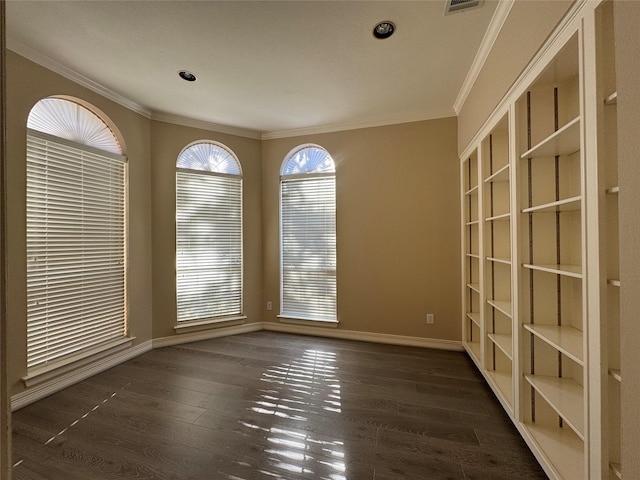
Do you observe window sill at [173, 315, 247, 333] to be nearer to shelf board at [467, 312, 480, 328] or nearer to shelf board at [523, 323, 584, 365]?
shelf board at [467, 312, 480, 328]

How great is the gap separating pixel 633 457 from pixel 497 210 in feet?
6.20

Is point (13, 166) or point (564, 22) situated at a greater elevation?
point (564, 22)

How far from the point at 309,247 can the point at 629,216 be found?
126 inches

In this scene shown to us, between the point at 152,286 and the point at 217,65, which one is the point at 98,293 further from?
the point at 217,65

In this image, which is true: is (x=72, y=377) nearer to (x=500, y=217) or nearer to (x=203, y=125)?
(x=203, y=125)

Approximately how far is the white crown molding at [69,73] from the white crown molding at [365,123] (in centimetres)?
161

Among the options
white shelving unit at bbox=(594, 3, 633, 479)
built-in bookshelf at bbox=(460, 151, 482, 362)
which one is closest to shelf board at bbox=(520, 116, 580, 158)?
white shelving unit at bbox=(594, 3, 633, 479)

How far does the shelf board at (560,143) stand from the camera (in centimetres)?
131

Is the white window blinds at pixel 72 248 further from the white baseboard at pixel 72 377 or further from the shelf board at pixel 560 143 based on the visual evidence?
the shelf board at pixel 560 143

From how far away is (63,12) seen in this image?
184 cm

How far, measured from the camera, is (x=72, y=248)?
2.55m

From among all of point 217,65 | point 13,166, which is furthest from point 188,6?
point 13,166

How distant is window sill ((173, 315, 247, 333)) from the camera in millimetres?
3489

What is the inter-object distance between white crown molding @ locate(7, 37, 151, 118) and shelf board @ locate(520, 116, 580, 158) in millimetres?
3670
